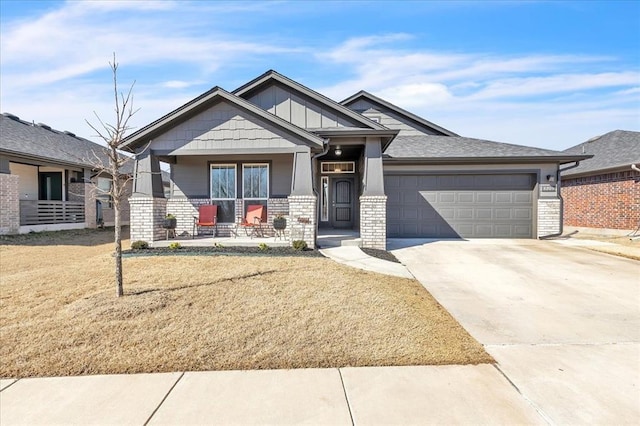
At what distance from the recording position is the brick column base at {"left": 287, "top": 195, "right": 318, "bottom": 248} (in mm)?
8664

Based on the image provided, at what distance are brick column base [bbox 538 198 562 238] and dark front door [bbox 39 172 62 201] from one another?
22232 mm

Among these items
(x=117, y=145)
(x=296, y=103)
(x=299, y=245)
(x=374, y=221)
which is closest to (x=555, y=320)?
(x=374, y=221)

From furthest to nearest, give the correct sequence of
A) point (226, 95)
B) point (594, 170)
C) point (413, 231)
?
1. point (594, 170)
2. point (413, 231)
3. point (226, 95)

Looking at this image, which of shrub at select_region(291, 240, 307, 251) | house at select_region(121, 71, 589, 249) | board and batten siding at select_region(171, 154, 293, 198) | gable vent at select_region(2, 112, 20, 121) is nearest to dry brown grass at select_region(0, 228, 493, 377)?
shrub at select_region(291, 240, 307, 251)

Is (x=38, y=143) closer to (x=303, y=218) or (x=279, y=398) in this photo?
(x=303, y=218)

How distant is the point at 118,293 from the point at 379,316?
3.77m

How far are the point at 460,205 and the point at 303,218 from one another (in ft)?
22.1

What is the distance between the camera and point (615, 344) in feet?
11.7

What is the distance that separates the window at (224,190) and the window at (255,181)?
0.38 metres

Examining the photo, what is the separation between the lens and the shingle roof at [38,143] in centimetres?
1371

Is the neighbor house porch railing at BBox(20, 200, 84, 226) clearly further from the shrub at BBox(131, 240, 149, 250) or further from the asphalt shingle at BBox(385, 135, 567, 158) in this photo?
the asphalt shingle at BBox(385, 135, 567, 158)

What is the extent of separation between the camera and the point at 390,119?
618 inches

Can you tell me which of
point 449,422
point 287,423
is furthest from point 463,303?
point 287,423

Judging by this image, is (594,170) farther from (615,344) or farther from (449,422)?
(449,422)
